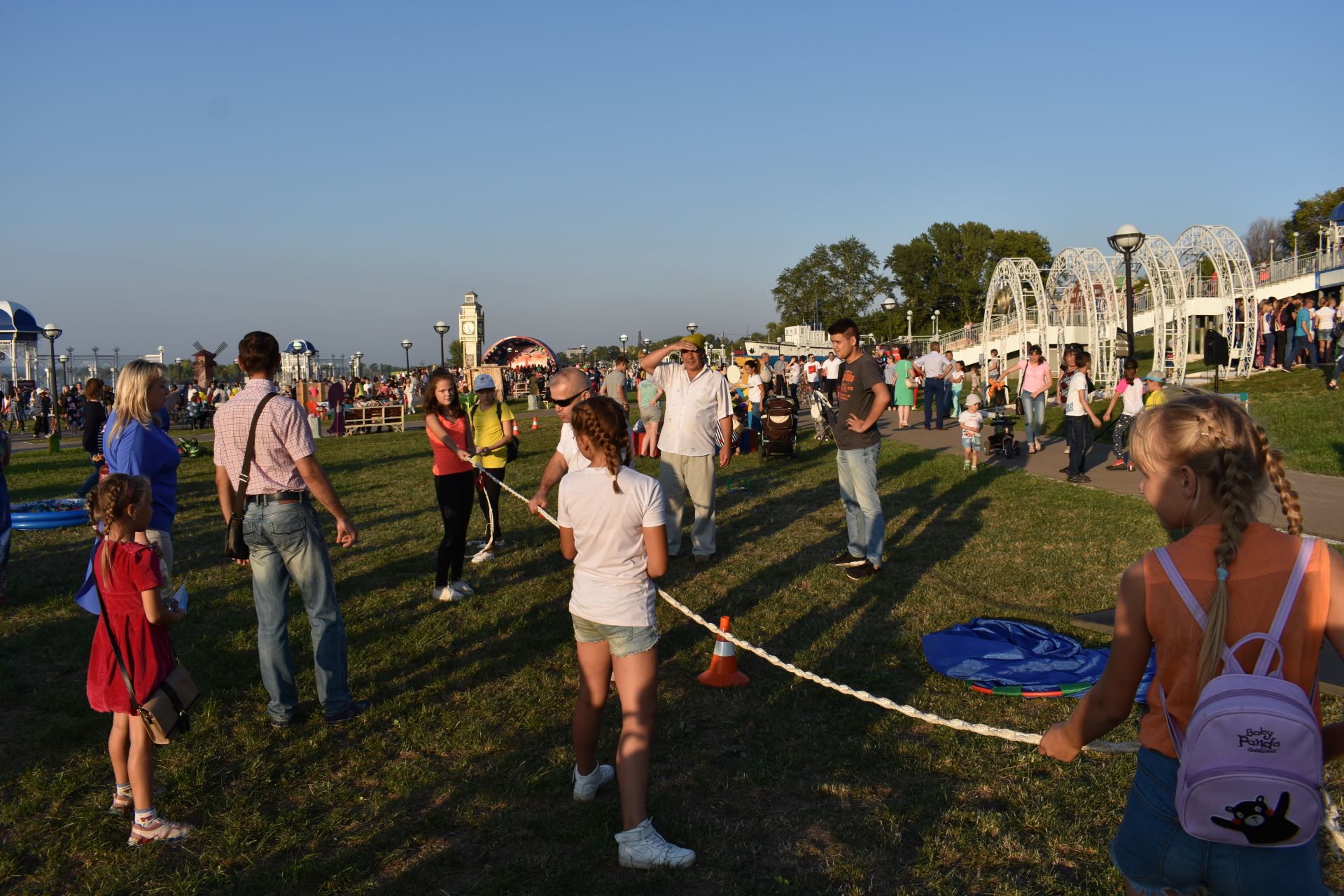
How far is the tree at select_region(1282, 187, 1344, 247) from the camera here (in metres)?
62.6

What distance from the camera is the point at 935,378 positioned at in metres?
20.8

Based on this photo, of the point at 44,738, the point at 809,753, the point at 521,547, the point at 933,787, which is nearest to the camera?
the point at 933,787

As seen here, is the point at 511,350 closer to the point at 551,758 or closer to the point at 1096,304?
the point at 1096,304

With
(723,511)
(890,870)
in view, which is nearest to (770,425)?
(723,511)

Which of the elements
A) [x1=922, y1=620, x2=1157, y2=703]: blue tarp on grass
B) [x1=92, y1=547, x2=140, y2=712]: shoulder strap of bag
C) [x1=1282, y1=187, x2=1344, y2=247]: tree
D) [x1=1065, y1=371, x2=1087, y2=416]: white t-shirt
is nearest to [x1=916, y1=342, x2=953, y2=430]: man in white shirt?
[x1=1065, y1=371, x2=1087, y2=416]: white t-shirt

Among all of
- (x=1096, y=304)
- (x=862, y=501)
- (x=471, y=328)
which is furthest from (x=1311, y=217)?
(x=862, y=501)

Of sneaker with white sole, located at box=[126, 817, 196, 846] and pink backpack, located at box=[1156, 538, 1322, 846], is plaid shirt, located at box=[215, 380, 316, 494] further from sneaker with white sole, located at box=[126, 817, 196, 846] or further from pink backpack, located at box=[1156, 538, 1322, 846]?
pink backpack, located at box=[1156, 538, 1322, 846]

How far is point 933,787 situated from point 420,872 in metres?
2.29

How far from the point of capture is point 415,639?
21.3ft

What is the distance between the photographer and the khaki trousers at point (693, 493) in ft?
27.0

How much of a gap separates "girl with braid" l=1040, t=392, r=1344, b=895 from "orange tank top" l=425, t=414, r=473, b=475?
6.01 meters

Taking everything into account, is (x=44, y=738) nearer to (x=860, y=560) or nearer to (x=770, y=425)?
(x=860, y=560)

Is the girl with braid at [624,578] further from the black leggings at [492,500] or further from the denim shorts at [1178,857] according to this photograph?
the black leggings at [492,500]

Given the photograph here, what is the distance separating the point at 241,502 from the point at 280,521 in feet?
0.95
